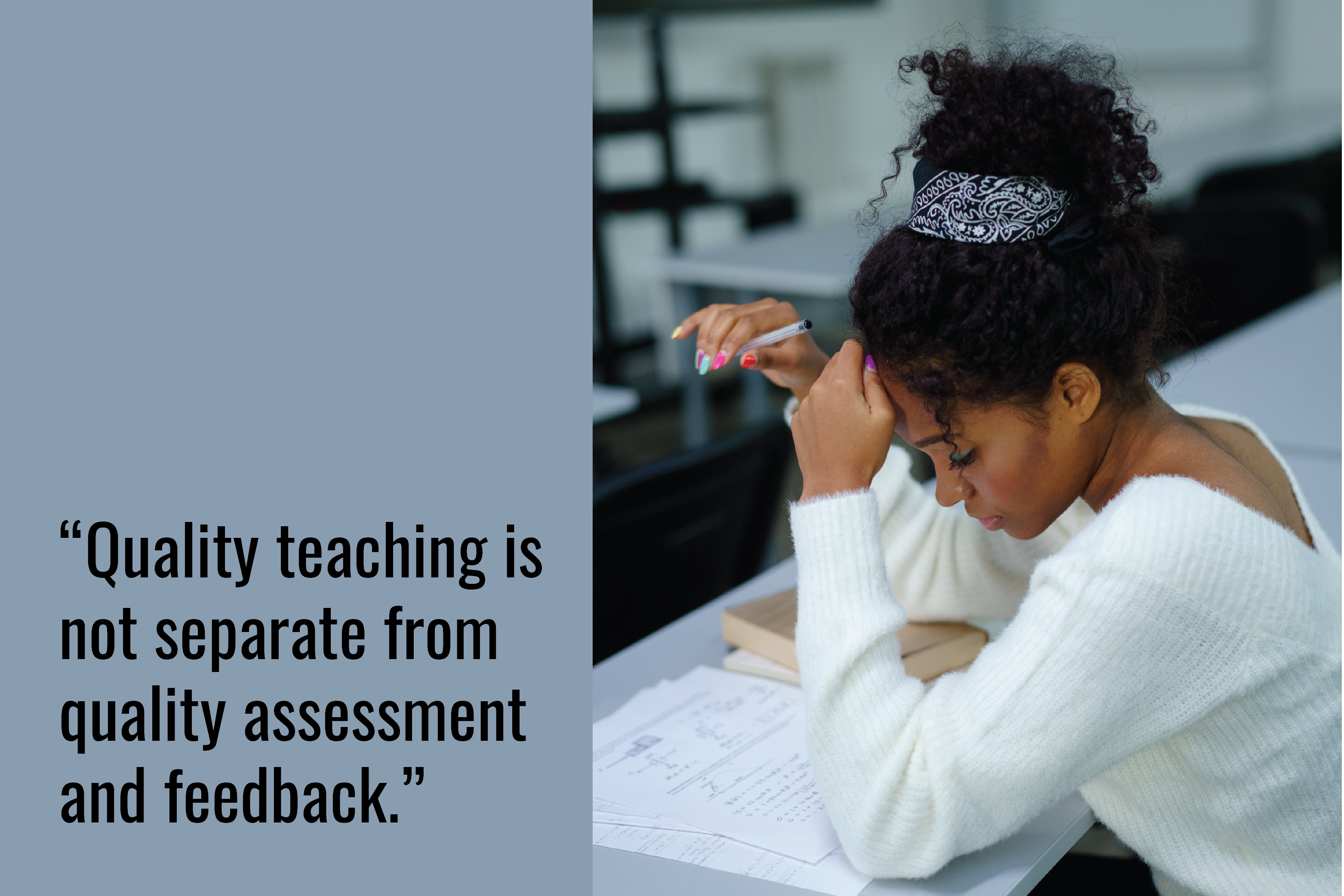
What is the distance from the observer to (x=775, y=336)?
1157mm

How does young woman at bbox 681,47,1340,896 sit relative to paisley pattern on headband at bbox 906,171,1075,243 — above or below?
below

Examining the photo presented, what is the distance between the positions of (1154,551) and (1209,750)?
0.17m

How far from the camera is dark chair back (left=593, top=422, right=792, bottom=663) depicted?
1.62 metres

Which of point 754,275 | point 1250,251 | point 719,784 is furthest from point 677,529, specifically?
point 1250,251

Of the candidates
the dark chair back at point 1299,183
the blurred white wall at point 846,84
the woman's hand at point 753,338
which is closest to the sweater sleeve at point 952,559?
the woman's hand at point 753,338

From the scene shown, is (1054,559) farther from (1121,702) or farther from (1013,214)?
(1013,214)

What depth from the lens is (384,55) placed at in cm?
84

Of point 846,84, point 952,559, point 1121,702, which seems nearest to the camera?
point 1121,702

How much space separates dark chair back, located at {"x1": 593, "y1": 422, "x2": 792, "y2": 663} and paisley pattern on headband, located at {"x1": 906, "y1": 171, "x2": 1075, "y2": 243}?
0.77m

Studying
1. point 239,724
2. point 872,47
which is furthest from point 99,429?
point 872,47

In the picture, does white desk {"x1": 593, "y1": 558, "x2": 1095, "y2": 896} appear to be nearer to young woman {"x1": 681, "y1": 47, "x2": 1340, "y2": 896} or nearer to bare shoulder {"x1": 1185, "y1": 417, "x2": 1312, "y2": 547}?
young woman {"x1": 681, "y1": 47, "x2": 1340, "y2": 896}

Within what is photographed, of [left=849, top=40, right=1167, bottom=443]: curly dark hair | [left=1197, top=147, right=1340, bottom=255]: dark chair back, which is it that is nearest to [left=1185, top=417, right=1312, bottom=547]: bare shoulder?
[left=849, top=40, right=1167, bottom=443]: curly dark hair

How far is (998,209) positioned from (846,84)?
6780 millimetres

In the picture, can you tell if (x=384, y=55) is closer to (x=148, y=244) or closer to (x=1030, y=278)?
(x=148, y=244)
